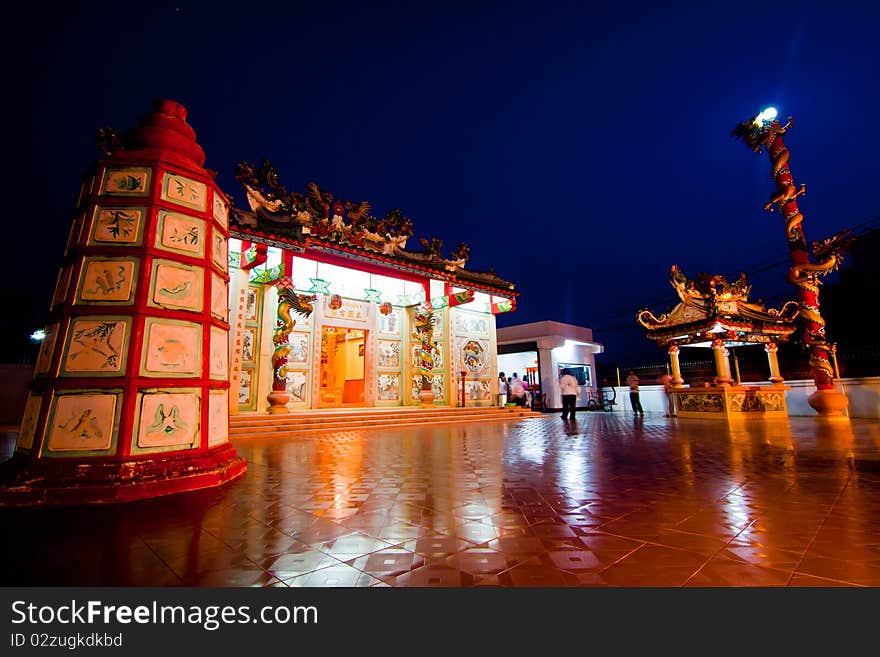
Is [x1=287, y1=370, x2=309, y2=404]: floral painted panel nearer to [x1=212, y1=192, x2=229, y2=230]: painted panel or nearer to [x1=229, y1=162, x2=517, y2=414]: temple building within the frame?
[x1=229, y1=162, x2=517, y2=414]: temple building

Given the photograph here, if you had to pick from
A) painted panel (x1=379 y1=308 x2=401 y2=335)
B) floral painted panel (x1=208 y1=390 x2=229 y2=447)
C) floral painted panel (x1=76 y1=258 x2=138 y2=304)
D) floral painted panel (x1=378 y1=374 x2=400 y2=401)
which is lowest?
floral painted panel (x1=208 y1=390 x2=229 y2=447)

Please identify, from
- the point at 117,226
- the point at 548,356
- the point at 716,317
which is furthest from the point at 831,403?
the point at 117,226

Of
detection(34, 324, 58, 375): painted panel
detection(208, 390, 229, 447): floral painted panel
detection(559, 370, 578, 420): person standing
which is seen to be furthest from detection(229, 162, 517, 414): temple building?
detection(34, 324, 58, 375): painted panel

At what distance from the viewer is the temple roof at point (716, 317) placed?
11.6m

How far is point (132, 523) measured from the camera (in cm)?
225

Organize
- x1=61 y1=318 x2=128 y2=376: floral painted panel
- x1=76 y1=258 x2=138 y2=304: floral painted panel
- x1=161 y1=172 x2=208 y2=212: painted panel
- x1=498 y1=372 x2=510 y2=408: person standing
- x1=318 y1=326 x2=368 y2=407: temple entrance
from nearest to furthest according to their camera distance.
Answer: x1=61 y1=318 x2=128 y2=376: floral painted panel, x1=76 y1=258 x2=138 y2=304: floral painted panel, x1=161 y1=172 x2=208 y2=212: painted panel, x1=318 y1=326 x2=368 y2=407: temple entrance, x1=498 y1=372 x2=510 y2=408: person standing

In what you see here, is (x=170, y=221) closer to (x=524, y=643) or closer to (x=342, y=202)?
(x=524, y=643)

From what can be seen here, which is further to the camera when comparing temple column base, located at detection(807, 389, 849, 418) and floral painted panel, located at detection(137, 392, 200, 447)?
temple column base, located at detection(807, 389, 849, 418)

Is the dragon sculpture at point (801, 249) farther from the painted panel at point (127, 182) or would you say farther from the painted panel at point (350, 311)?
the painted panel at point (127, 182)

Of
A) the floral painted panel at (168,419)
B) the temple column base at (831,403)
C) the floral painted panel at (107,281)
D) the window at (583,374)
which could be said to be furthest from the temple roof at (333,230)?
the window at (583,374)

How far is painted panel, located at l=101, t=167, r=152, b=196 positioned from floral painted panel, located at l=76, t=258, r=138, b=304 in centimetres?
73

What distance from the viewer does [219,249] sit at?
404 centimetres

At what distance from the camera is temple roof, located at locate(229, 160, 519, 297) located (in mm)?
10461

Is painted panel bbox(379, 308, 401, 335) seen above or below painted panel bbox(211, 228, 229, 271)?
above
